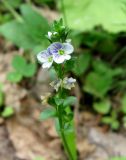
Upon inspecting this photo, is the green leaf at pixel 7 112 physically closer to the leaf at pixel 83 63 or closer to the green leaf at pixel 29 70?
the green leaf at pixel 29 70

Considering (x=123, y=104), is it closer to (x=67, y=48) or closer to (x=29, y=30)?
(x=29, y=30)

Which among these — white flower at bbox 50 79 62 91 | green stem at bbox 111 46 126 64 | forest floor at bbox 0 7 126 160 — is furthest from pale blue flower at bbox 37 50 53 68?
green stem at bbox 111 46 126 64

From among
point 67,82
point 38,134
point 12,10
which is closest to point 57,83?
point 67,82

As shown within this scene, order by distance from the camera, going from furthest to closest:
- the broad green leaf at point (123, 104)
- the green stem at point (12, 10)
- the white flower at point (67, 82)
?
the green stem at point (12, 10) → the broad green leaf at point (123, 104) → the white flower at point (67, 82)

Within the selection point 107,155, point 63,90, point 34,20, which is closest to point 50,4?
point 34,20

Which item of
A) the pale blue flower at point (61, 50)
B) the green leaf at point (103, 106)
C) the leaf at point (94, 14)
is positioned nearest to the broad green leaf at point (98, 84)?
the green leaf at point (103, 106)

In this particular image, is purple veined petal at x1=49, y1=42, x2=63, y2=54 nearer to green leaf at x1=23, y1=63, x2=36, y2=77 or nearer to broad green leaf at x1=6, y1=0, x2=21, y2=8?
green leaf at x1=23, y1=63, x2=36, y2=77
